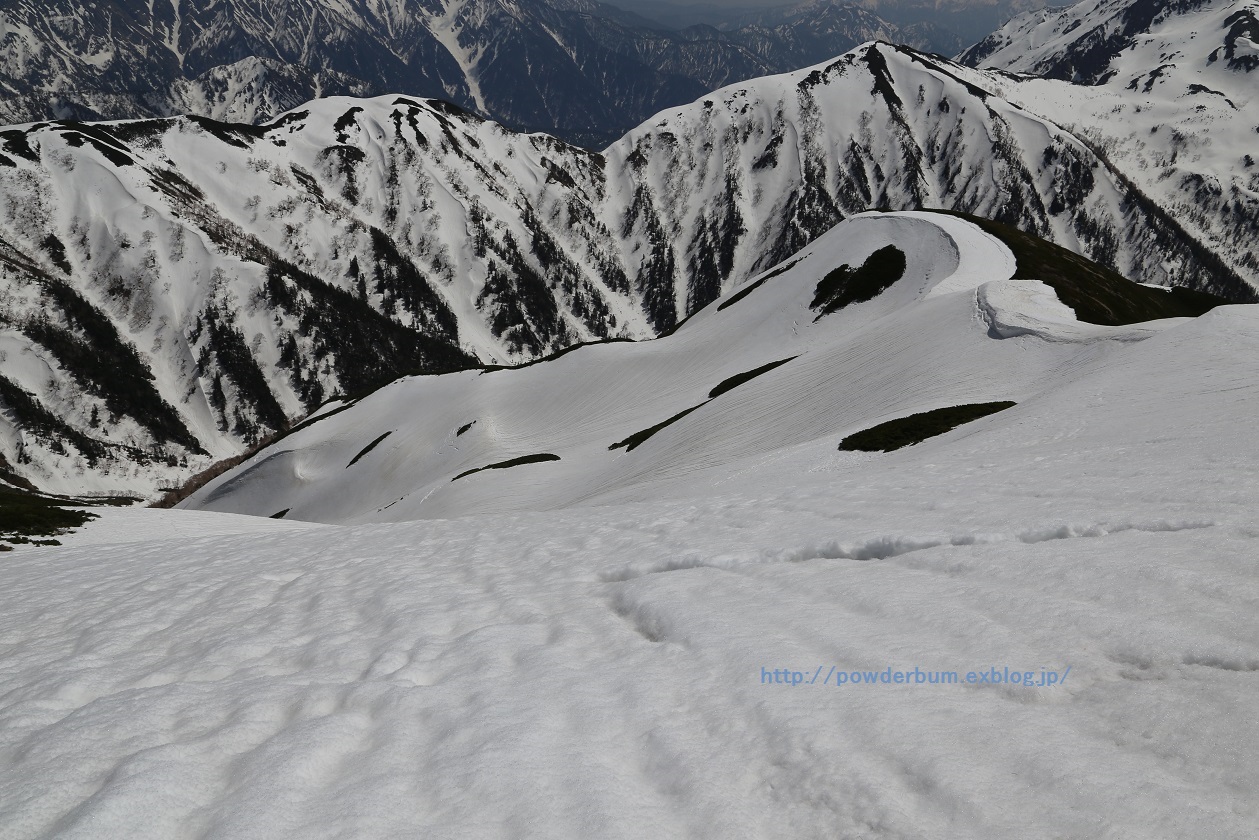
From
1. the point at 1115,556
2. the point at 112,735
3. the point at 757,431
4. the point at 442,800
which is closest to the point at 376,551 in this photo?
the point at 112,735

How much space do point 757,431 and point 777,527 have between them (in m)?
24.1

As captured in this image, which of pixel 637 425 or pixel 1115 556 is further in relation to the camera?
pixel 637 425

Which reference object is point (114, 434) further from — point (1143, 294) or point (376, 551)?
point (1143, 294)

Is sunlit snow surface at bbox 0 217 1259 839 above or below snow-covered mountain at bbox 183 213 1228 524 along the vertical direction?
below

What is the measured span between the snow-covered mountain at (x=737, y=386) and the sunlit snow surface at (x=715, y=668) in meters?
11.3

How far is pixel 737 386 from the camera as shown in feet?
149

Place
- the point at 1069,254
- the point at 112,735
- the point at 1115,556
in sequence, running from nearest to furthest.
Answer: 1. the point at 112,735
2. the point at 1115,556
3. the point at 1069,254

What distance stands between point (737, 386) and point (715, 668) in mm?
38984

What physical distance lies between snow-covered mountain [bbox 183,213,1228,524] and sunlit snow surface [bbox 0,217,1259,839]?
11.3m

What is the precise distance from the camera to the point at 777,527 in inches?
505

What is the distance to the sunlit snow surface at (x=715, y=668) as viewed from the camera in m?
5.08

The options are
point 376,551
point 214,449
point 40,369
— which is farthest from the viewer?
point 214,449

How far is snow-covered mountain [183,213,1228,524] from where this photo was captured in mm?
31938

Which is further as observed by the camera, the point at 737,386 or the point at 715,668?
the point at 737,386
